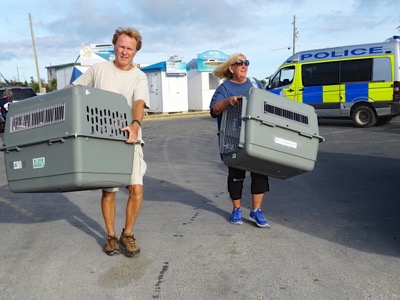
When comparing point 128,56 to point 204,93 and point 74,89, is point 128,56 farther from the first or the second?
point 204,93

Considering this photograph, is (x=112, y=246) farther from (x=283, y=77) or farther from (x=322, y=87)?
(x=283, y=77)

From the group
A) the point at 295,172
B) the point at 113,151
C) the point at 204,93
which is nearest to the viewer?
the point at 113,151

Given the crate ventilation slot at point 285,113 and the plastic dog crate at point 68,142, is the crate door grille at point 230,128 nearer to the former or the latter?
the crate ventilation slot at point 285,113

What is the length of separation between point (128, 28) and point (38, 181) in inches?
57.1

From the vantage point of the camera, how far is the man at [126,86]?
335 cm

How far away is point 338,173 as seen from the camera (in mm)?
6414

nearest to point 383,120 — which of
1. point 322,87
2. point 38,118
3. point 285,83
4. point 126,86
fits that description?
point 322,87

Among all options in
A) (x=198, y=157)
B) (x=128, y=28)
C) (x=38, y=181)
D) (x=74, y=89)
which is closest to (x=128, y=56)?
(x=128, y=28)

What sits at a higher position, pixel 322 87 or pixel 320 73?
pixel 320 73

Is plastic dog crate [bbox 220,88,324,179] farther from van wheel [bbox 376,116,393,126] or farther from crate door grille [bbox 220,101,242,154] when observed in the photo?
van wheel [bbox 376,116,393,126]

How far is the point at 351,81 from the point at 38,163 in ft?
38.4

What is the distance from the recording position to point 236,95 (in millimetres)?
3850

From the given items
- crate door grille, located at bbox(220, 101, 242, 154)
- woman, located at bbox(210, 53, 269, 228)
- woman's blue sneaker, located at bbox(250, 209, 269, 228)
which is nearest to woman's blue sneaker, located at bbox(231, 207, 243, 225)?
woman, located at bbox(210, 53, 269, 228)

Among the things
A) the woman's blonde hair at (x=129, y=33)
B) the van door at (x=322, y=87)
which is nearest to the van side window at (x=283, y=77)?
the van door at (x=322, y=87)
